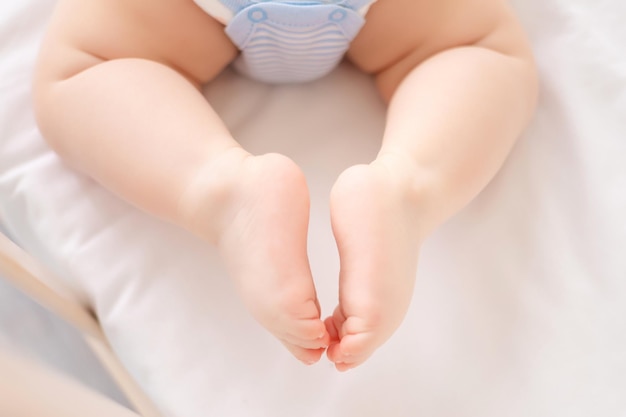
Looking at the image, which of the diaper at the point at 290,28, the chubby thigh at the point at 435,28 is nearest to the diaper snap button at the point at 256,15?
the diaper at the point at 290,28

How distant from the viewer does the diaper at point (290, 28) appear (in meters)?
0.59

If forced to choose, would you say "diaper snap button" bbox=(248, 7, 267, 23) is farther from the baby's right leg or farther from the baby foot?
the baby foot

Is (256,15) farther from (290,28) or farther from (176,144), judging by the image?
(176,144)

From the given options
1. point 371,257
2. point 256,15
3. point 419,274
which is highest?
point 256,15

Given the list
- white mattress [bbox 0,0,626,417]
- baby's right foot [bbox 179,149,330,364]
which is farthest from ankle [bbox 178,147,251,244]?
white mattress [bbox 0,0,626,417]

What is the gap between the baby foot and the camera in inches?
18.7

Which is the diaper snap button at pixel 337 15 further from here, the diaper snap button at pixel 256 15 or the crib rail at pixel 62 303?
the crib rail at pixel 62 303

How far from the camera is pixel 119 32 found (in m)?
0.63

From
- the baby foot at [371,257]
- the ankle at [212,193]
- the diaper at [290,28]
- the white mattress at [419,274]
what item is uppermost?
the diaper at [290,28]

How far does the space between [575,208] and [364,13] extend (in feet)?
0.92

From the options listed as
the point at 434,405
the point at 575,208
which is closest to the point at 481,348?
the point at 434,405

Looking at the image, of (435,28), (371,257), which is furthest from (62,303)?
(435,28)

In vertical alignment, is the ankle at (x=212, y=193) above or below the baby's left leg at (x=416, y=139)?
above

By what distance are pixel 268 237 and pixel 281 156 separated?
0.07 m
